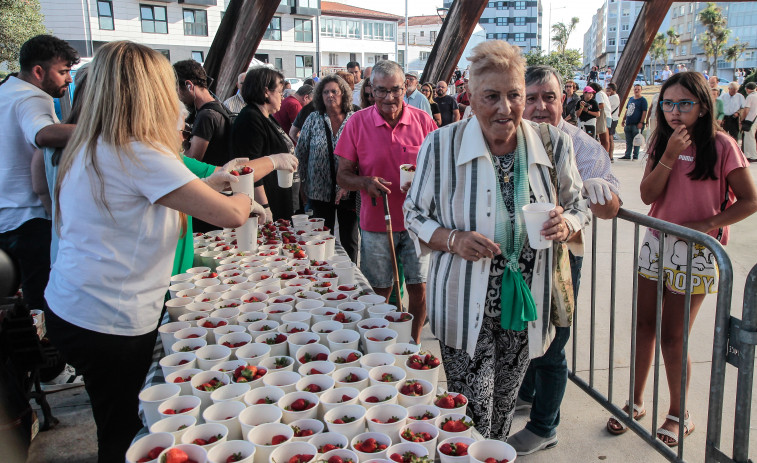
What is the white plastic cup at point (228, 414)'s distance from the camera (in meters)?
1.88

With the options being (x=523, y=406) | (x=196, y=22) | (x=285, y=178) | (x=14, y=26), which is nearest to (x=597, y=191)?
(x=523, y=406)

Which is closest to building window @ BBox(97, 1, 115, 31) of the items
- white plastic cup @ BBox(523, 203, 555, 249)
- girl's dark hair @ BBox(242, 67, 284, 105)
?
girl's dark hair @ BBox(242, 67, 284, 105)

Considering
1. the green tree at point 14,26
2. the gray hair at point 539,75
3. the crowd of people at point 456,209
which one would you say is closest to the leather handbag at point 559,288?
the crowd of people at point 456,209

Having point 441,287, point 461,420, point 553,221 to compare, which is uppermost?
point 553,221

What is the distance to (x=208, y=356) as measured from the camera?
2.40m

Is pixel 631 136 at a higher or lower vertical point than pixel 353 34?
lower

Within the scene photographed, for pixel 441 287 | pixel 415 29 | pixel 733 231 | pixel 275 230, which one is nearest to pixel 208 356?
pixel 441 287

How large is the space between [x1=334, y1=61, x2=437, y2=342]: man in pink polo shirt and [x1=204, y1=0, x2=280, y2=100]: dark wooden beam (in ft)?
10.5

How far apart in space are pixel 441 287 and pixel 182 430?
52.9 inches

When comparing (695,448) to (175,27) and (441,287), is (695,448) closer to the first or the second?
(441,287)

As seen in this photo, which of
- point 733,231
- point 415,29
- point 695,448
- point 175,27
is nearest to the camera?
point 695,448

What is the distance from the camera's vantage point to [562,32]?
10994 cm

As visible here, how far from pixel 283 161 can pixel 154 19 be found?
4816 cm

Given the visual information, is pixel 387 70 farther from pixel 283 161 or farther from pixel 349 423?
pixel 349 423
